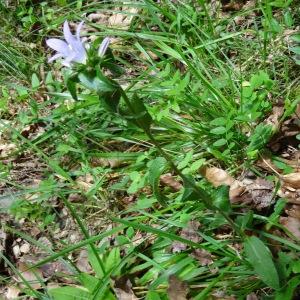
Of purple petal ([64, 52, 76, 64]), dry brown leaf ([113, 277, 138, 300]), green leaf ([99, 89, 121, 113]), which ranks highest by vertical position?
purple petal ([64, 52, 76, 64])

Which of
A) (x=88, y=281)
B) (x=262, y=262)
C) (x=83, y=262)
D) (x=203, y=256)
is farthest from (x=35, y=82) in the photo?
(x=262, y=262)

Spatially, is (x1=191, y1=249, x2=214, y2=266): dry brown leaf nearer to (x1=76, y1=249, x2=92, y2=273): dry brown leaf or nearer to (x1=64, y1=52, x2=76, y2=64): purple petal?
(x1=76, y1=249, x2=92, y2=273): dry brown leaf

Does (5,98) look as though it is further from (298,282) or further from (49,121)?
(298,282)

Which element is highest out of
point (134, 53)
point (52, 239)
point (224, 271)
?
point (134, 53)

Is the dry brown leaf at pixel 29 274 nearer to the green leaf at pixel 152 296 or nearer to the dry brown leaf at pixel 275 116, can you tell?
the green leaf at pixel 152 296

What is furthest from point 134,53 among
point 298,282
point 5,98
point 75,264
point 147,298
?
point 298,282

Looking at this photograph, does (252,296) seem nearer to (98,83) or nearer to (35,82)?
(98,83)

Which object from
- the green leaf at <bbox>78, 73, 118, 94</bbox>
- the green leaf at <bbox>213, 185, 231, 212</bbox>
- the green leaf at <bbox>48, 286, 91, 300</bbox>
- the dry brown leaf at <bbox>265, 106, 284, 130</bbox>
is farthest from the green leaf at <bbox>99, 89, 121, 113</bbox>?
the dry brown leaf at <bbox>265, 106, 284, 130</bbox>

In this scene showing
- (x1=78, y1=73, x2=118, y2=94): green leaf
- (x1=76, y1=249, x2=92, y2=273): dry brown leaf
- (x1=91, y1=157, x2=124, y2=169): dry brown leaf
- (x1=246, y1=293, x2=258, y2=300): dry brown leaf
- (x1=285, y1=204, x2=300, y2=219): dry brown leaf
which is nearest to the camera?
(x1=78, y1=73, x2=118, y2=94): green leaf
